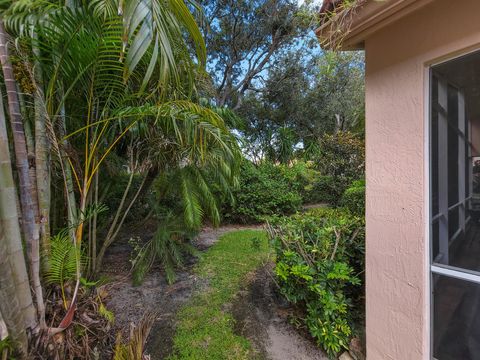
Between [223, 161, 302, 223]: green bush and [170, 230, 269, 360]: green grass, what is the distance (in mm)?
2260

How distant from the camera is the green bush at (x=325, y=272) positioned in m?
2.20

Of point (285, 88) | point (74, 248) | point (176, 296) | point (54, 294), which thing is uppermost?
point (285, 88)

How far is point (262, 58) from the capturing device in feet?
32.2

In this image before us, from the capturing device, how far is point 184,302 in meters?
3.14

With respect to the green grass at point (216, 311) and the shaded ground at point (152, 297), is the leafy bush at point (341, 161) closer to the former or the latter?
the green grass at point (216, 311)

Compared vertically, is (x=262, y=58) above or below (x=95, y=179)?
above

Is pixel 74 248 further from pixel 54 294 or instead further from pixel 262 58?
pixel 262 58

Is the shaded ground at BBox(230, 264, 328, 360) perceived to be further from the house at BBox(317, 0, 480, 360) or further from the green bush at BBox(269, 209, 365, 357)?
the house at BBox(317, 0, 480, 360)

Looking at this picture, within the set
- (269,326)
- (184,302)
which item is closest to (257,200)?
(184,302)

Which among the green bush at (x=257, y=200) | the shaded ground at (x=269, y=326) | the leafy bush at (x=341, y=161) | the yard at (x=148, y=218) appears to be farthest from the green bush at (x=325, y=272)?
the leafy bush at (x=341, y=161)

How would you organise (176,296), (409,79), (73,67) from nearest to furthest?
(409,79) < (73,67) < (176,296)

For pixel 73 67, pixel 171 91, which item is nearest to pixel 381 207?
pixel 171 91

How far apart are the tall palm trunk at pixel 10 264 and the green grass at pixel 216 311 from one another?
128 cm

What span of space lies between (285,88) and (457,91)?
9.31m
